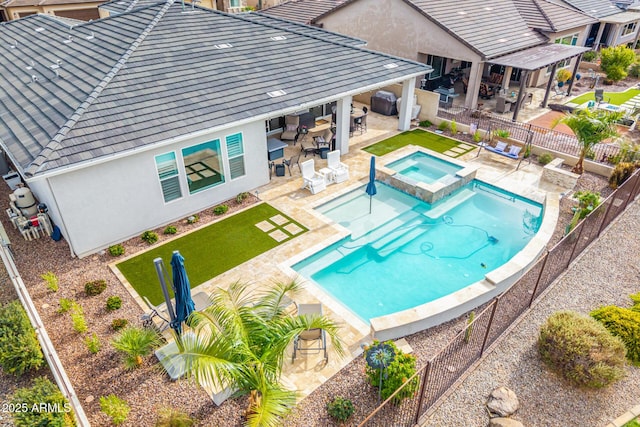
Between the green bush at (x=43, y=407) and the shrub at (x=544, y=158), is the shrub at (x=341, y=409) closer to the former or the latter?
the green bush at (x=43, y=407)

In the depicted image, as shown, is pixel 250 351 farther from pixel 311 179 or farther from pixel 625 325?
pixel 311 179

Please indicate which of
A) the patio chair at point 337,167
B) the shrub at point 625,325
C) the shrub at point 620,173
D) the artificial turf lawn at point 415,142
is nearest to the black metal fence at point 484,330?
the shrub at point 625,325

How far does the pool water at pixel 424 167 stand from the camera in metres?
19.0

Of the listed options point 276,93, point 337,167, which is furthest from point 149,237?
Answer: point 337,167

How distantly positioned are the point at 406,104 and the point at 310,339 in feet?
50.4

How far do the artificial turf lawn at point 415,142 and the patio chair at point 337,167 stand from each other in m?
3.12

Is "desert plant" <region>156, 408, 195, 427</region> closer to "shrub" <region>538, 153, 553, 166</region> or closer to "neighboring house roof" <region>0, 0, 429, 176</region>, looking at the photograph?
"neighboring house roof" <region>0, 0, 429, 176</region>

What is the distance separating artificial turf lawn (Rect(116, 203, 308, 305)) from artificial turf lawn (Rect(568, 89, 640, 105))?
2377 cm

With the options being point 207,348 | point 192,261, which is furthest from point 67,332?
point 207,348

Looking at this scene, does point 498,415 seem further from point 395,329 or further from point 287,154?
point 287,154

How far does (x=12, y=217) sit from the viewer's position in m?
14.7

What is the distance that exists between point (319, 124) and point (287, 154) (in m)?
4.02

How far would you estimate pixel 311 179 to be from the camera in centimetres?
1706

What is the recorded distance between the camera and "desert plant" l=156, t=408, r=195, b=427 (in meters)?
8.37
